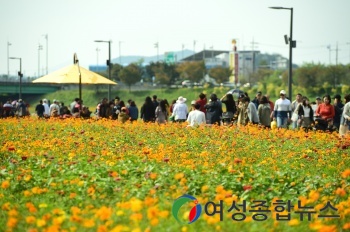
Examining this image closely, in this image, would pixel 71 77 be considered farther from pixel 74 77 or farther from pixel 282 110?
pixel 282 110

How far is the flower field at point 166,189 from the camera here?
6703 mm

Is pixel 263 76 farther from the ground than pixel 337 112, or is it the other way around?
pixel 263 76

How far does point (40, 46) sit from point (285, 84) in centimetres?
5827

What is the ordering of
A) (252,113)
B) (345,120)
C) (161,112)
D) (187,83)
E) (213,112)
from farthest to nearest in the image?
A: 1. (187,83)
2. (161,112)
3. (213,112)
4. (252,113)
5. (345,120)

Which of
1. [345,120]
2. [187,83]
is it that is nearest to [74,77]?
[345,120]

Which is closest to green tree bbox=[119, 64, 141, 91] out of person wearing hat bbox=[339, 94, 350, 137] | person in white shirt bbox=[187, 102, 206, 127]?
person in white shirt bbox=[187, 102, 206, 127]

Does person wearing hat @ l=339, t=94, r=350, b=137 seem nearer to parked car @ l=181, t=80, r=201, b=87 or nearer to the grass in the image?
the grass

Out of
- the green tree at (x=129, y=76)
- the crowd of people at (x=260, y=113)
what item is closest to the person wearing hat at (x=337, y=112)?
the crowd of people at (x=260, y=113)

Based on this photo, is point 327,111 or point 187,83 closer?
point 327,111

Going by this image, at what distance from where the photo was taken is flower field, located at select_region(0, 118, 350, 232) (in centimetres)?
670

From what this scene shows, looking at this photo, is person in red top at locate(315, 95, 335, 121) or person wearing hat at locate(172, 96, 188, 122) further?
person wearing hat at locate(172, 96, 188, 122)

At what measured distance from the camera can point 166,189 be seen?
8.43 meters

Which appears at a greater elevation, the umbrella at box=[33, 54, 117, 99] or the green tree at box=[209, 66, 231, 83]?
the green tree at box=[209, 66, 231, 83]

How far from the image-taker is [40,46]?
14538 cm
